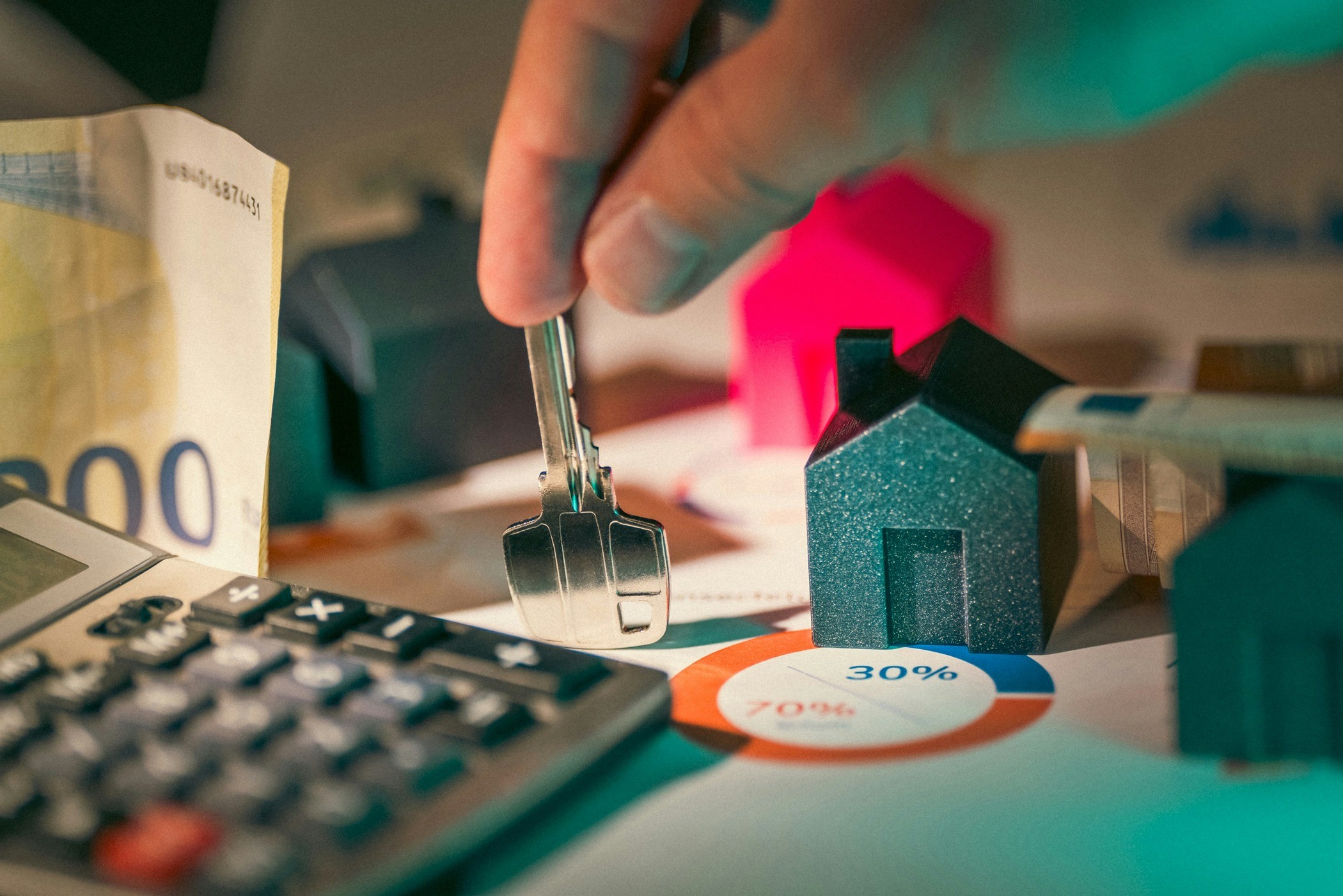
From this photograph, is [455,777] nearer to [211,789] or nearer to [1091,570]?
[211,789]

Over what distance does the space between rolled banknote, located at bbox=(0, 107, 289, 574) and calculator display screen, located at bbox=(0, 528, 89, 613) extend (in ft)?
0.22

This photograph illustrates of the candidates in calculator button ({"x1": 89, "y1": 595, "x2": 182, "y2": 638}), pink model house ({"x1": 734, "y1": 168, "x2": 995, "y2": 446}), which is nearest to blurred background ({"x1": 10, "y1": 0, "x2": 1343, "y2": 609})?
pink model house ({"x1": 734, "y1": 168, "x2": 995, "y2": 446})

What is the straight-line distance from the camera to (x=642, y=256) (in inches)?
13.2

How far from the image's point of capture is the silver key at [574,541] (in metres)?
0.37

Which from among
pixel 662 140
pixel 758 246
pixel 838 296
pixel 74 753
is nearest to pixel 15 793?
pixel 74 753

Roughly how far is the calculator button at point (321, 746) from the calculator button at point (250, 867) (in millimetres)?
23

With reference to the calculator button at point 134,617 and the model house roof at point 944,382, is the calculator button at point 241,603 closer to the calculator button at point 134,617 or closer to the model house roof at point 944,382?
the calculator button at point 134,617

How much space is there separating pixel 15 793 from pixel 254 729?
2.0 inches

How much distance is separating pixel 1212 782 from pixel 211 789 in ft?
0.75

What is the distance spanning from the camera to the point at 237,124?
944 mm

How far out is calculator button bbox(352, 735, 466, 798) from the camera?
25cm

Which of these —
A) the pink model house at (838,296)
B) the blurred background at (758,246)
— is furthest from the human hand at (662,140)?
the blurred background at (758,246)

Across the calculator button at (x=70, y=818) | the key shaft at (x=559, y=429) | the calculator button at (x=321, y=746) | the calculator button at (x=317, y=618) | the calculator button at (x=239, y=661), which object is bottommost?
the calculator button at (x=70, y=818)

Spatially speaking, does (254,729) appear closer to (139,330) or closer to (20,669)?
(20,669)
